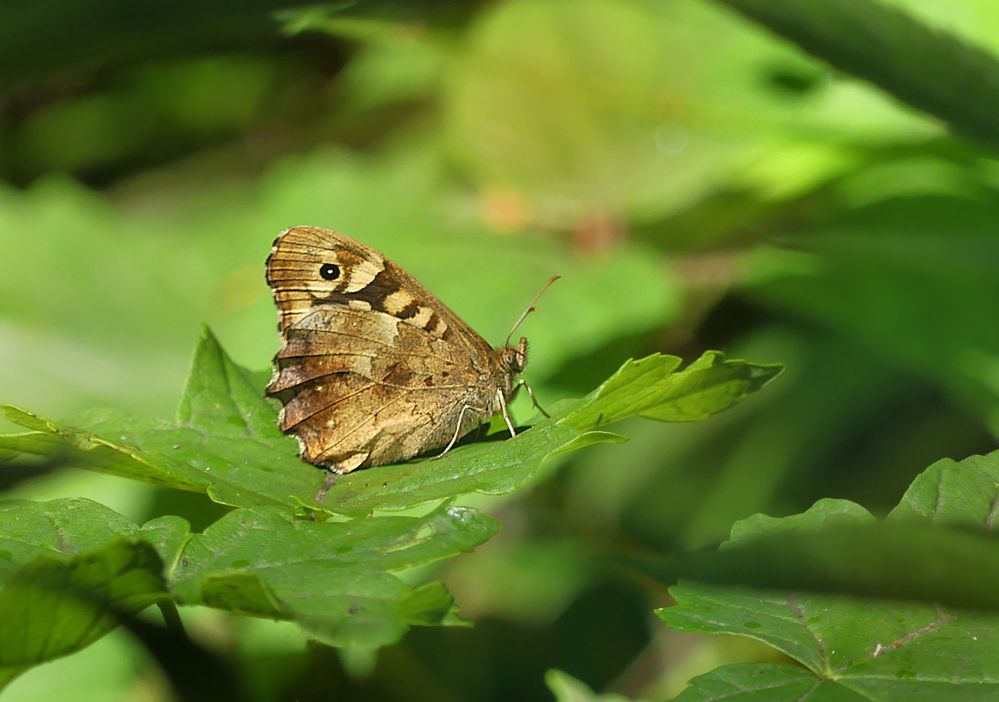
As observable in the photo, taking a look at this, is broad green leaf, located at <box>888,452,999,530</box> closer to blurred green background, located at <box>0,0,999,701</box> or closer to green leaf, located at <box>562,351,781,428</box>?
→ green leaf, located at <box>562,351,781,428</box>

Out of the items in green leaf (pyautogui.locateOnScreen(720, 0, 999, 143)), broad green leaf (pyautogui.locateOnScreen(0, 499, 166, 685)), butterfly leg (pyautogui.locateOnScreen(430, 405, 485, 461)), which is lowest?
butterfly leg (pyautogui.locateOnScreen(430, 405, 485, 461))

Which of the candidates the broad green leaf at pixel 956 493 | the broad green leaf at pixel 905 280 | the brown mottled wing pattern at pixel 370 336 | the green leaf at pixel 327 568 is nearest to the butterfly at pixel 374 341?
the brown mottled wing pattern at pixel 370 336

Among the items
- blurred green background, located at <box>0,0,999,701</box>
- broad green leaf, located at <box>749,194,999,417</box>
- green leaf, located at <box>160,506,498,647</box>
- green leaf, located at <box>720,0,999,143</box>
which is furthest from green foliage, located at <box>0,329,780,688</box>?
broad green leaf, located at <box>749,194,999,417</box>

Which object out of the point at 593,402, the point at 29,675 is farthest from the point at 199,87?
the point at 593,402

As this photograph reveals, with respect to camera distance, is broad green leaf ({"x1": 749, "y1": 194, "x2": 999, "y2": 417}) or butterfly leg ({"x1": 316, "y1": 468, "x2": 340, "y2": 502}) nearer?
butterfly leg ({"x1": 316, "y1": 468, "x2": 340, "y2": 502})

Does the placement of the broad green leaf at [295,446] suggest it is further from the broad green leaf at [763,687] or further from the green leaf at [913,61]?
the green leaf at [913,61]

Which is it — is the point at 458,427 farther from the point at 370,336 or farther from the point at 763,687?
the point at 763,687

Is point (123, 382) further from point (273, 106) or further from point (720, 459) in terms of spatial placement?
point (720, 459)
